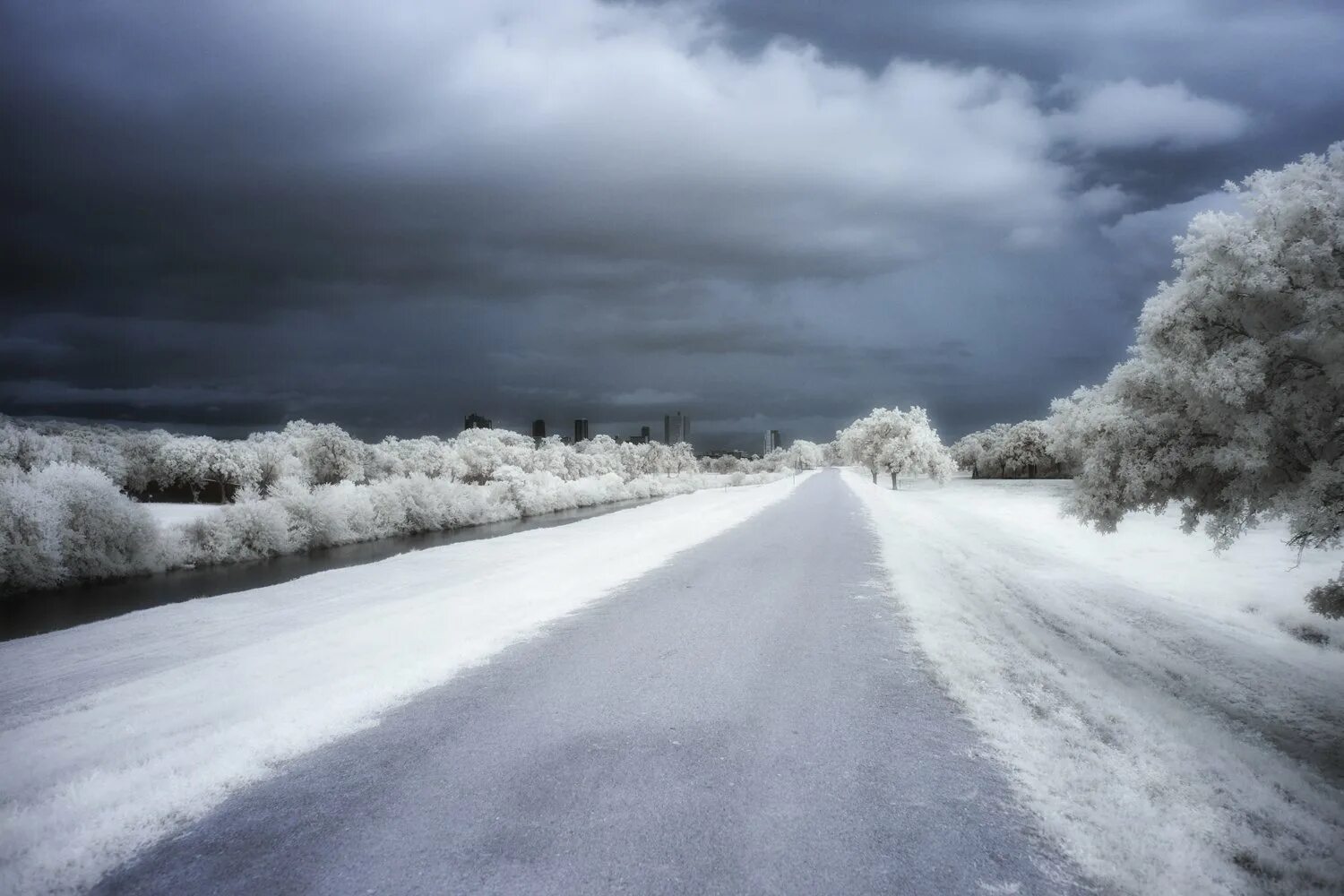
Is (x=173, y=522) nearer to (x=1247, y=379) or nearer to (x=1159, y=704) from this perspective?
(x=1159, y=704)

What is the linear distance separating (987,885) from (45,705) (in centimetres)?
911

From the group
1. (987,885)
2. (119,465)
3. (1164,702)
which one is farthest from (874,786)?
(119,465)

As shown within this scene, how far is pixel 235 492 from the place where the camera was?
4209 cm

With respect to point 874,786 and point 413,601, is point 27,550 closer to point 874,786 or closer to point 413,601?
point 413,601

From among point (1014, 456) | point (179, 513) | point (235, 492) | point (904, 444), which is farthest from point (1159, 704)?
point (1014, 456)

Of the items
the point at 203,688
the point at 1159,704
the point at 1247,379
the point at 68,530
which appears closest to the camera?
the point at 1247,379

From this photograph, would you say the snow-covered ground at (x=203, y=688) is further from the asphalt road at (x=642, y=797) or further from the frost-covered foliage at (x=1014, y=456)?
the frost-covered foliage at (x=1014, y=456)

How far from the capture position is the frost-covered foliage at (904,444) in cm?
7312

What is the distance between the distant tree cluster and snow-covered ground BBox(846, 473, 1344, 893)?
23099 millimetres

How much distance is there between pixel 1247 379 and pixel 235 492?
48243mm

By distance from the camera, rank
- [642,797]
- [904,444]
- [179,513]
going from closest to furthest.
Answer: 1. [642,797]
2. [179,513]
3. [904,444]

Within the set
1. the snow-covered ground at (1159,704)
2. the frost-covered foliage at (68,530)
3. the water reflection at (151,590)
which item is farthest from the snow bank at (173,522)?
the snow-covered ground at (1159,704)

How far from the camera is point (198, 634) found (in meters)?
10.5

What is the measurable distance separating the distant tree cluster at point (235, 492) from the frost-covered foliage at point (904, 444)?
23.3 m
